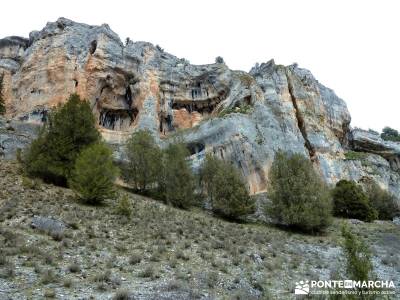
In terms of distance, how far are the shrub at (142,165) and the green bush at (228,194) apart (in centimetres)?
598

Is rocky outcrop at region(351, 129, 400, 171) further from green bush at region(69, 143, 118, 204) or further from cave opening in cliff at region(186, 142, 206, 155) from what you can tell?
green bush at region(69, 143, 118, 204)

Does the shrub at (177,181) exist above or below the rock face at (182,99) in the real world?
below

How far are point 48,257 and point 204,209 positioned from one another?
24427mm

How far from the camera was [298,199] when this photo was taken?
110 ft

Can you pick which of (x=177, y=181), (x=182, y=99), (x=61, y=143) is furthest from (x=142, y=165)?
(x=182, y=99)

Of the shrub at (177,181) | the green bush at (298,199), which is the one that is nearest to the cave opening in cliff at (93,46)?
the shrub at (177,181)

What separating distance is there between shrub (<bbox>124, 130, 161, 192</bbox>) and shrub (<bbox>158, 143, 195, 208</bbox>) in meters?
0.97

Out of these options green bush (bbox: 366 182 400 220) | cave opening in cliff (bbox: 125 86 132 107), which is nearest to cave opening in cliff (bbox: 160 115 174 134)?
cave opening in cliff (bbox: 125 86 132 107)

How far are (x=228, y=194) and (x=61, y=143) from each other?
15.0 metres

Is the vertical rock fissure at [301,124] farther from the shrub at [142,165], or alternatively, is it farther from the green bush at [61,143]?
the green bush at [61,143]

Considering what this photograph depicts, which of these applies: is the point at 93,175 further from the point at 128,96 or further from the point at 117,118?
the point at 128,96

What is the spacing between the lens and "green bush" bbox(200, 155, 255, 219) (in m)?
34.7

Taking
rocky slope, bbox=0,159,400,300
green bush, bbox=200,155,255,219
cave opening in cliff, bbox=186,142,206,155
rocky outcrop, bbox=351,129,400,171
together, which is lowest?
rocky slope, bbox=0,159,400,300

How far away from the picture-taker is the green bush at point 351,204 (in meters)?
42.7
